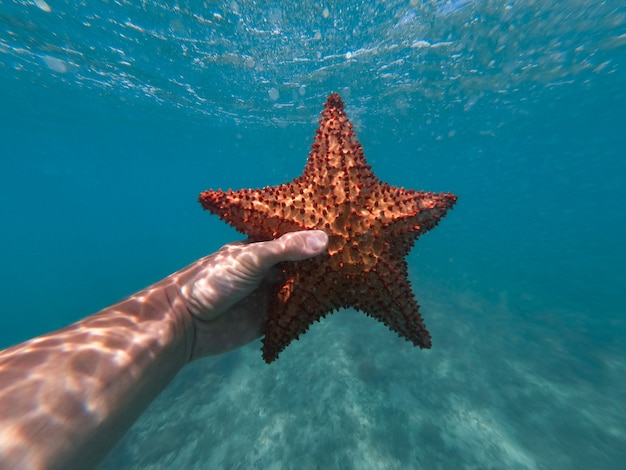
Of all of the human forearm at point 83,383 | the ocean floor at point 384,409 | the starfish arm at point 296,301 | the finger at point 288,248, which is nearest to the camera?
the human forearm at point 83,383

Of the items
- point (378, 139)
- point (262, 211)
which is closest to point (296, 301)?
point (262, 211)

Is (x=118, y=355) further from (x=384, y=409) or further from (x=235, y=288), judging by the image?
(x=384, y=409)

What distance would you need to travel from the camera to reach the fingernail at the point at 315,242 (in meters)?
2.48

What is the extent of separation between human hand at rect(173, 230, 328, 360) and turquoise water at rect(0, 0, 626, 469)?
7.23 metres

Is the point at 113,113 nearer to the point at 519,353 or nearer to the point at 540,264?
the point at 519,353

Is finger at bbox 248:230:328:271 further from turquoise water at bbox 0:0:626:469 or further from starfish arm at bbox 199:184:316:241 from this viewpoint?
turquoise water at bbox 0:0:626:469

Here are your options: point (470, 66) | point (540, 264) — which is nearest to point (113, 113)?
point (470, 66)

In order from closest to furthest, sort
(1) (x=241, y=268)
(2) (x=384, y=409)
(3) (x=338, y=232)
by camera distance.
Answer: (1) (x=241, y=268)
(3) (x=338, y=232)
(2) (x=384, y=409)

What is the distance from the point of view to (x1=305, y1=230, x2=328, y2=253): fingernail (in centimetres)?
248

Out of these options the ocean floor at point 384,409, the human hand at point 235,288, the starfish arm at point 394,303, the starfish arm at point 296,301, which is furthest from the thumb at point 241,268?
the ocean floor at point 384,409

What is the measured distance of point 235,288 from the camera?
8.73ft

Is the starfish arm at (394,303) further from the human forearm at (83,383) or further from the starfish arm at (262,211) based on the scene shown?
the human forearm at (83,383)

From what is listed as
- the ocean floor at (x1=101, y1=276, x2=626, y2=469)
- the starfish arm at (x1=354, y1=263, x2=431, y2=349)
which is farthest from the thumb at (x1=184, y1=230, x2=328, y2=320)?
the ocean floor at (x1=101, y1=276, x2=626, y2=469)

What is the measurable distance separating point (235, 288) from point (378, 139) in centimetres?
3981
